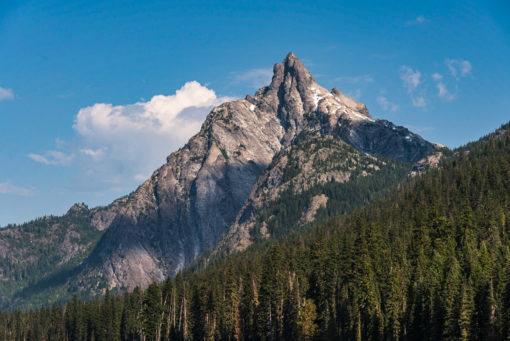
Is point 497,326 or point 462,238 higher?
point 462,238

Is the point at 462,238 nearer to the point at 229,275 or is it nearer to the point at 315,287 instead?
the point at 315,287

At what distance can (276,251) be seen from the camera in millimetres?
122062

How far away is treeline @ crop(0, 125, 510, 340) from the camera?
258ft

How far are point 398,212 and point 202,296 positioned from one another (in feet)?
206

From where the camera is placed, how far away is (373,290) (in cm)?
9188

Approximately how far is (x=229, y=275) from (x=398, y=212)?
2148 inches

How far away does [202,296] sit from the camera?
12569 centimetres

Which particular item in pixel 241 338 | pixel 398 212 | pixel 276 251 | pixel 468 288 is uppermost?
pixel 398 212

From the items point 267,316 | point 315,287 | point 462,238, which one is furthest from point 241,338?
point 462,238

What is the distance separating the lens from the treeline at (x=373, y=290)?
7875cm

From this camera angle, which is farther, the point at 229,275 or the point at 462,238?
the point at 229,275

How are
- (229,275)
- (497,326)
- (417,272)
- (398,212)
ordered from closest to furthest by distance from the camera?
(497,326), (417,272), (229,275), (398,212)

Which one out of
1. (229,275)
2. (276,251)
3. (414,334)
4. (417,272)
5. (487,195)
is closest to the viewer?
(414,334)

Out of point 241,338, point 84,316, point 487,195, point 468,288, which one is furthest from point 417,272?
point 84,316
